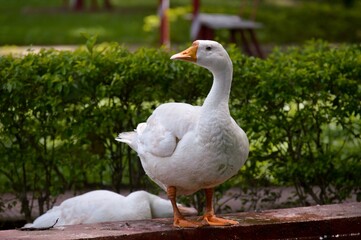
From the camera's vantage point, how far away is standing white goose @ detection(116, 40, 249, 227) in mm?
5520

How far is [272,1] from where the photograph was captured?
29141 mm

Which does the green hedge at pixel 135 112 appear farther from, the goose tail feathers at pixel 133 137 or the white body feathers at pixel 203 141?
the white body feathers at pixel 203 141

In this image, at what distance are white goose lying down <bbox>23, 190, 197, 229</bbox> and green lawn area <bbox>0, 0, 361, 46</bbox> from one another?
11.7 m

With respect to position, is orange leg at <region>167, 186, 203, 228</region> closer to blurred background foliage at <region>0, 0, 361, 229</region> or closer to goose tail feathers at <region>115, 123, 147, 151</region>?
goose tail feathers at <region>115, 123, 147, 151</region>

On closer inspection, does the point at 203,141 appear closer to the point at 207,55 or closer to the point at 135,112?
the point at 207,55

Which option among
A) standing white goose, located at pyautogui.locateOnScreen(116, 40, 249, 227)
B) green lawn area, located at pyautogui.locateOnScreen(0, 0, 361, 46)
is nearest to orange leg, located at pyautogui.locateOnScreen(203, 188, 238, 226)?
Result: standing white goose, located at pyautogui.locateOnScreen(116, 40, 249, 227)

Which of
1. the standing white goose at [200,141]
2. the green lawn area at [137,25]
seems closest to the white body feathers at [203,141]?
the standing white goose at [200,141]

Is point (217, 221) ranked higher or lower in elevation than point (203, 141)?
lower

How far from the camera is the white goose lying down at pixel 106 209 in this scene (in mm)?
6395

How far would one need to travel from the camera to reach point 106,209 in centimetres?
646

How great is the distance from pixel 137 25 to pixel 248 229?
1720cm

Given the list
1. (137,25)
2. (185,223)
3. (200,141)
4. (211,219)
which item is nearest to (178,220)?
(185,223)

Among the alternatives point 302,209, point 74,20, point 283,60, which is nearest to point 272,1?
point 74,20

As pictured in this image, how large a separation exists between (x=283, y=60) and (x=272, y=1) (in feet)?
70.6
